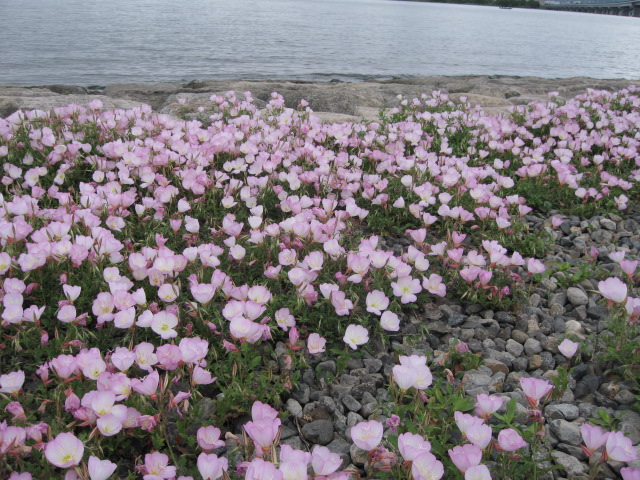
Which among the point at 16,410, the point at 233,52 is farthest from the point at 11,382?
the point at 233,52

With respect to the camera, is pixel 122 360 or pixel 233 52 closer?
pixel 122 360

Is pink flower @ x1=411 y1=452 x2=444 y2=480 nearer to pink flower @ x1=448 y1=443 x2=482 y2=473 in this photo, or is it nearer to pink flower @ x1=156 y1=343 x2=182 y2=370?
pink flower @ x1=448 y1=443 x2=482 y2=473

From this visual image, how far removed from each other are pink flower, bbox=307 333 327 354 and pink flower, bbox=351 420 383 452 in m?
A: 0.71

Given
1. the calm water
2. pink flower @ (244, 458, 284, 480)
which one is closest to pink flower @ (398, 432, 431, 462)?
pink flower @ (244, 458, 284, 480)

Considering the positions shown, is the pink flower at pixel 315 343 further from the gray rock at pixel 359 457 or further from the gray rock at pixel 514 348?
the gray rock at pixel 514 348

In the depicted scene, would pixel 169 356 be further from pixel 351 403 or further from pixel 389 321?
pixel 389 321

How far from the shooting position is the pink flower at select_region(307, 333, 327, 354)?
2.60m

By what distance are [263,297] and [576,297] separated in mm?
2050

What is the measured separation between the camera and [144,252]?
2959 millimetres

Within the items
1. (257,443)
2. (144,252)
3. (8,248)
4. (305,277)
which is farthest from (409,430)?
(8,248)

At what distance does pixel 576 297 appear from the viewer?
130 inches

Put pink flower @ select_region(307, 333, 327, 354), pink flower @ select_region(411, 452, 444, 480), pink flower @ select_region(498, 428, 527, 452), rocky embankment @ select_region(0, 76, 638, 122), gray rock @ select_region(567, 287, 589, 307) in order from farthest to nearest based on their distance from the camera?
rocky embankment @ select_region(0, 76, 638, 122)
gray rock @ select_region(567, 287, 589, 307)
pink flower @ select_region(307, 333, 327, 354)
pink flower @ select_region(498, 428, 527, 452)
pink flower @ select_region(411, 452, 444, 480)

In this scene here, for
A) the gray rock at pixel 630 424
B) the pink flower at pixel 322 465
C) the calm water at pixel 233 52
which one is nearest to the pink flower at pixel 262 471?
the pink flower at pixel 322 465

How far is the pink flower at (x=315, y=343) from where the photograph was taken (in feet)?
8.53
